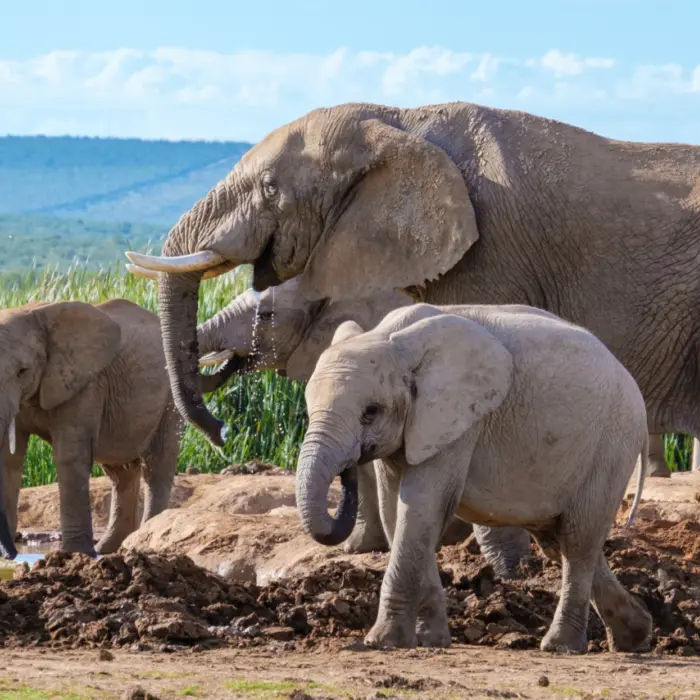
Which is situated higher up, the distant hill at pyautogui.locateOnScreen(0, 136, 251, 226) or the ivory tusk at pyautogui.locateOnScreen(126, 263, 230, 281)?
the distant hill at pyautogui.locateOnScreen(0, 136, 251, 226)

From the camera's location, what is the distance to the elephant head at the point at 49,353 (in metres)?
11.6

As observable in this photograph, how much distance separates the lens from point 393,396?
22.0ft

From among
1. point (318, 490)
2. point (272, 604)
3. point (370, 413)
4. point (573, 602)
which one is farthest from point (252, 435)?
point (318, 490)

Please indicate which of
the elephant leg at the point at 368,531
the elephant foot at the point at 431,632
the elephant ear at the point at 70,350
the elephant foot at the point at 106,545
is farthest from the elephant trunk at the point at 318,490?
the elephant foot at the point at 106,545

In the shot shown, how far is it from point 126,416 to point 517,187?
5018mm

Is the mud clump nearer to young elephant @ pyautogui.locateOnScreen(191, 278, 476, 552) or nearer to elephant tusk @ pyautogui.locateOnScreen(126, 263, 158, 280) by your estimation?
young elephant @ pyautogui.locateOnScreen(191, 278, 476, 552)

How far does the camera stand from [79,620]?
7242 mm

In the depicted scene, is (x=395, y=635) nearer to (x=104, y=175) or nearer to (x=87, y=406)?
(x=87, y=406)

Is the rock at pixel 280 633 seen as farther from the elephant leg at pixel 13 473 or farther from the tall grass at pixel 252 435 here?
the tall grass at pixel 252 435

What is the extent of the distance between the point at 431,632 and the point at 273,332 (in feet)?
15.7

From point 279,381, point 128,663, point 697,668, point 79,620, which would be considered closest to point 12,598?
point 79,620

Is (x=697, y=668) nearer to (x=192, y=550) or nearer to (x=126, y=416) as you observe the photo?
(x=192, y=550)

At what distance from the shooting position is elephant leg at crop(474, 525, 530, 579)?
27.9 feet

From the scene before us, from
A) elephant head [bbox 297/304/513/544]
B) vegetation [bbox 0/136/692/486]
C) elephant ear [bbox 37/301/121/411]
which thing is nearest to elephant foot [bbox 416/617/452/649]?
elephant head [bbox 297/304/513/544]
